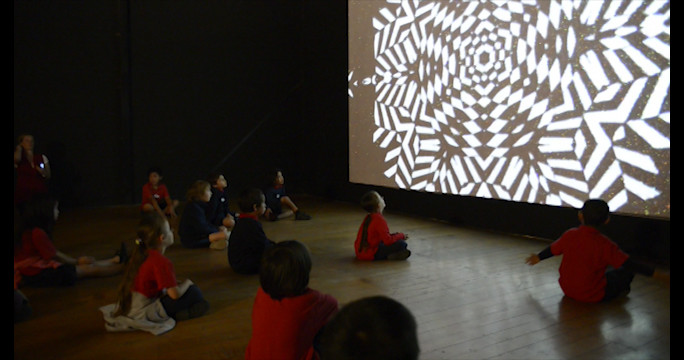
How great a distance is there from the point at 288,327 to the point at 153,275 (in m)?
1.21

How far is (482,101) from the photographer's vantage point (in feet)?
18.0

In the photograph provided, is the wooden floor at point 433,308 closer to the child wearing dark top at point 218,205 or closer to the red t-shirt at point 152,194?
the child wearing dark top at point 218,205

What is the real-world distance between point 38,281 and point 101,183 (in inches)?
172

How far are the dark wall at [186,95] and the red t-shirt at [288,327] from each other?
423 centimetres

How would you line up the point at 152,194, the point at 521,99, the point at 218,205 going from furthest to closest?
the point at 152,194, the point at 218,205, the point at 521,99

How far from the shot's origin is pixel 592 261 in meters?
3.18

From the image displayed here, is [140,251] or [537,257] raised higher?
[140,251]

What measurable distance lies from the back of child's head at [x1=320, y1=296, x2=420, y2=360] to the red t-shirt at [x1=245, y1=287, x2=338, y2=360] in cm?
98

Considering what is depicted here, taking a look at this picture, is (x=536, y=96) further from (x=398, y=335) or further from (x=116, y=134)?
(x=116, y=134)

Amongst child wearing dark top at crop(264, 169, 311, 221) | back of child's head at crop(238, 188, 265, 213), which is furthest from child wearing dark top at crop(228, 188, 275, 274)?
child wearing dark top at crop(264, 169, 311, 221)

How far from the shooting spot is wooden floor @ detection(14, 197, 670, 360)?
8.46ft

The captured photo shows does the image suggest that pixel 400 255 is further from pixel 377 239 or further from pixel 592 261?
pixel 592 261

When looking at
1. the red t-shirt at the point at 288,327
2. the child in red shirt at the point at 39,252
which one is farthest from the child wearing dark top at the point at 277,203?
the red t-shirt at the point at 288,327

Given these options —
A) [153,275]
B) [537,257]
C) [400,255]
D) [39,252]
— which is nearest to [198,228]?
[39,252]
